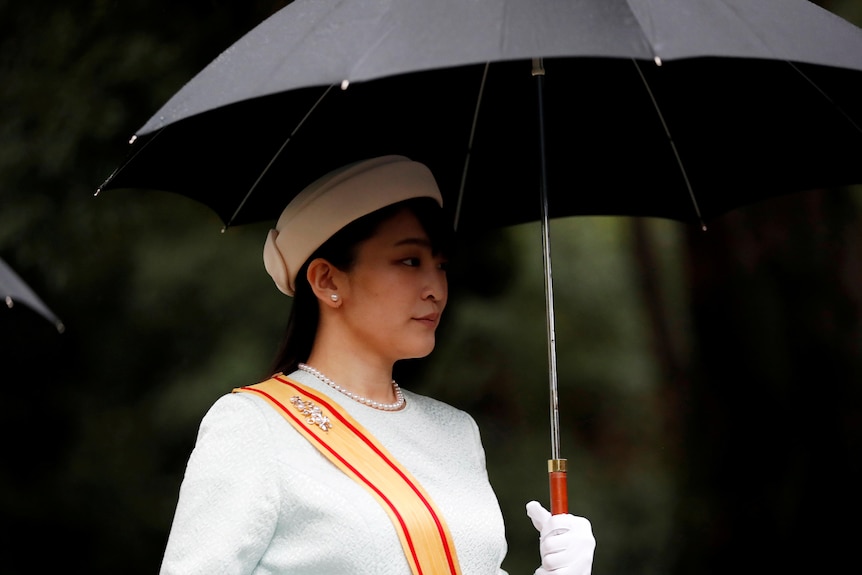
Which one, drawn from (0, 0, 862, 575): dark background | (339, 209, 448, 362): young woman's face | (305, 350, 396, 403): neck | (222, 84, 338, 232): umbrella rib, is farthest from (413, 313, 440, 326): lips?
(0, 0, 862, 575): dark background

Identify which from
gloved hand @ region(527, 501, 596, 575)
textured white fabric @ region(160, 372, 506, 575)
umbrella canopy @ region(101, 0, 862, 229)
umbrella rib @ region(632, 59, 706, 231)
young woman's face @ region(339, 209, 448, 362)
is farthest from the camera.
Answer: umbrella rib @ region(632, 59, 706, 231)

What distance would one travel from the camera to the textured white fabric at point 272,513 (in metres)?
1.97

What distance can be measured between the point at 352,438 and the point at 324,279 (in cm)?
27

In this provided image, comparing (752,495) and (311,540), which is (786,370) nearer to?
(752,495)

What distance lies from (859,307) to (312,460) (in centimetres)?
188

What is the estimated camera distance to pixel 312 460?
2.07 meters

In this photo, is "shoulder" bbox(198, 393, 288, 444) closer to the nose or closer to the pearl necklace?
the pearl necklace

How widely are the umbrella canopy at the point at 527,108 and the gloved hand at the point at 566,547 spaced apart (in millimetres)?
716

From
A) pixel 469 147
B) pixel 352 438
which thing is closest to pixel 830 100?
pixel 469 147

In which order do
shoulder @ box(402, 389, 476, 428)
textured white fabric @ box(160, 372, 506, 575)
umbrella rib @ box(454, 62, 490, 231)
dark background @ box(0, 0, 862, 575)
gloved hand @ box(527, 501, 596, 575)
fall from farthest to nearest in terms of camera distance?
dark background @ box(0, 0, 862, 575)
umbrella rib @ box(454, 62, 490, 231)
shoulder @ box(402, 389, 476, 428)
gloved hand @ box(527, 501, 596, 575)
textured white fabric @ box(160, 372, 506, 575)

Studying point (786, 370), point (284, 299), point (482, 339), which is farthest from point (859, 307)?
point (284, 299)

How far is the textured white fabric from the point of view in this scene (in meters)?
1.97

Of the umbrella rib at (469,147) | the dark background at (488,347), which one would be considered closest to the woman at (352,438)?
the umbrella rib at (469,147)

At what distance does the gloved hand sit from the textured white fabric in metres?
0.11
